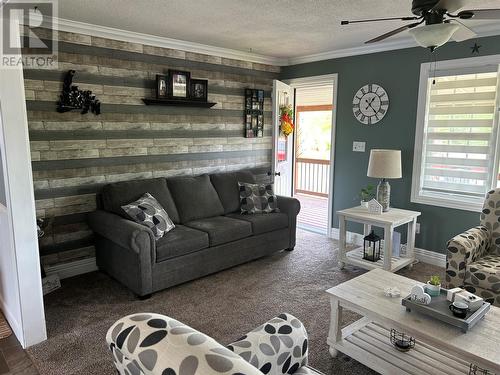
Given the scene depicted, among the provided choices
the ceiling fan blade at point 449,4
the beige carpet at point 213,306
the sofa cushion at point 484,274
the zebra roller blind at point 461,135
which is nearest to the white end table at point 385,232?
the beige carpet at point 213,306

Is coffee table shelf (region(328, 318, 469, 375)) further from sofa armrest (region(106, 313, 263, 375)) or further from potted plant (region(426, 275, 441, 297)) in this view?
sofa armrest (region(106, 313, 263, 375))

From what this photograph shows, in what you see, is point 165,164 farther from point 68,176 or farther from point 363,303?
point 363,303

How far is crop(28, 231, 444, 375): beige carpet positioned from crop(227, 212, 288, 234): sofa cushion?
0.38 m

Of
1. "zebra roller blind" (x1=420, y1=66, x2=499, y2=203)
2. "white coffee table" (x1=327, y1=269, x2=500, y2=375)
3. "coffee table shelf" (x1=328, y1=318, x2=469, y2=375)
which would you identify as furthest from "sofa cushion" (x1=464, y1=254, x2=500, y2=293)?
"zebra roller blind" (x1=420, y1=66, x2=499, y2=203)

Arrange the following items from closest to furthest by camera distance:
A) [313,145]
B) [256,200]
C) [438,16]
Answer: [438,16] < [256,200] < [313,145]

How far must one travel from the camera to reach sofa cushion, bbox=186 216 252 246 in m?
3.63

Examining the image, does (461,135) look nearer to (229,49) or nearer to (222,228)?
(222,228)

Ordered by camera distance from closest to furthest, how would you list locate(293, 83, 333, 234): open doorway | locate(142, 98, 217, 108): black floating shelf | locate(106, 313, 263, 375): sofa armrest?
locate(106, 313, 263, 375): sofa armrest < locate(142, 98, 217, 108): black floating shelf < locate(293, 83, 333, 234): open doorway

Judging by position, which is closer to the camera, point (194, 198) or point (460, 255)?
point (460, 255)

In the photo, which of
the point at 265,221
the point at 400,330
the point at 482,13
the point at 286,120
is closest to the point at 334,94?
the point at 286,120

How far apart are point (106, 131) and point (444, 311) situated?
10.9 feet

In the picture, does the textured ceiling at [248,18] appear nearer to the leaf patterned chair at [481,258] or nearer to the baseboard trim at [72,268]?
the leaf patterned chair at [481,258]

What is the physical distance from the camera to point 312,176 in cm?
829

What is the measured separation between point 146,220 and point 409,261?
8.95 ft
